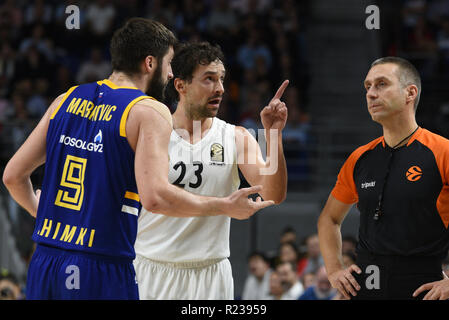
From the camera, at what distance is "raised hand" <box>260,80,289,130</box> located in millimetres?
4312

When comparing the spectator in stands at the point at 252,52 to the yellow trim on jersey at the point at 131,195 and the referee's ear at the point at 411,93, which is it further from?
the yellow trim on jersey at the point at 131,195

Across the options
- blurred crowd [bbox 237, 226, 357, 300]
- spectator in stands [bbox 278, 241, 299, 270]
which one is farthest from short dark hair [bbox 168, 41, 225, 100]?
spectator in stands [bbox 278, 241, 299, 270]

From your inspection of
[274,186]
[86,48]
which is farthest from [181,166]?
[86,48]

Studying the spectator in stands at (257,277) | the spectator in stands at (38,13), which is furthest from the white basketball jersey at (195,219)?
the spectator in stands at (38,13)

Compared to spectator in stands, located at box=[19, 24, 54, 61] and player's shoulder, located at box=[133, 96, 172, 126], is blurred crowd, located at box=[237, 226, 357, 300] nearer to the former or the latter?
player's shoulder, located at box=[133, 96, 172, 126]

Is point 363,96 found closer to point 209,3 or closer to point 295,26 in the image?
point 295,26

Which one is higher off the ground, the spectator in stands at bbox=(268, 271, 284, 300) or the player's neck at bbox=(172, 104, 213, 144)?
the player's neck at bbox=(172, 104, 213, 144)

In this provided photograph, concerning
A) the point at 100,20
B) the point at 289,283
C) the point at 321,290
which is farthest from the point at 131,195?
the point at 100,20

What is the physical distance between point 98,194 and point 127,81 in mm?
687

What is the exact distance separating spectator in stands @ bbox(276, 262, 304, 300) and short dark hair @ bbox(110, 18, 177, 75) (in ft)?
15.4

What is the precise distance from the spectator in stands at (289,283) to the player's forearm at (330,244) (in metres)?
3.42

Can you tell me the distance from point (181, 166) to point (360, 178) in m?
1.33

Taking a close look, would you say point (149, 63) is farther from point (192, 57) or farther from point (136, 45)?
point (192, 57)
